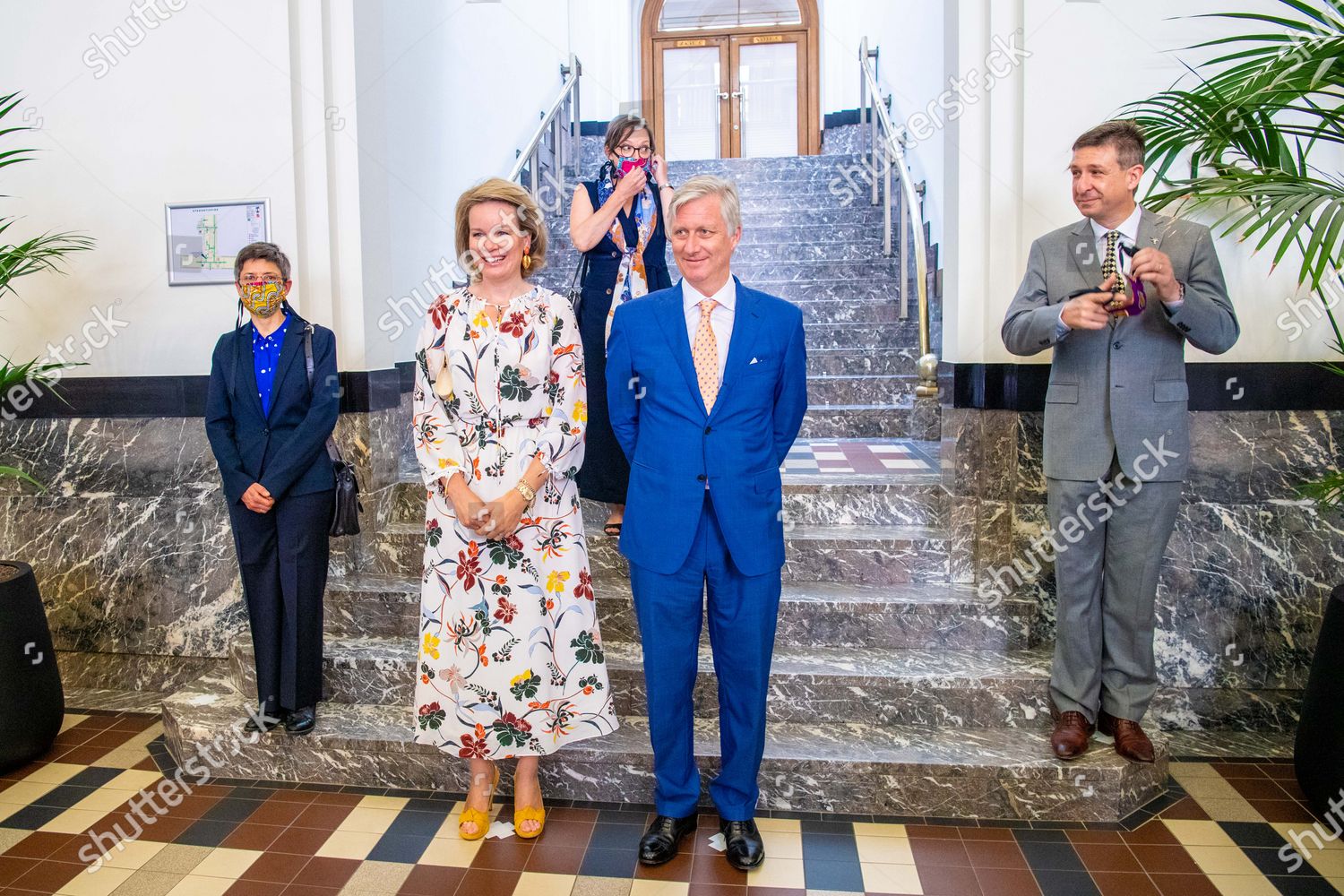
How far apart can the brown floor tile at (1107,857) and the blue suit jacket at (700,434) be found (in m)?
1.24

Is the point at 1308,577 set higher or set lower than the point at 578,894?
higher

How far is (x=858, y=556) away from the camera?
152 inches

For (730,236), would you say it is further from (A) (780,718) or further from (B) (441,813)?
(B) (441,813)

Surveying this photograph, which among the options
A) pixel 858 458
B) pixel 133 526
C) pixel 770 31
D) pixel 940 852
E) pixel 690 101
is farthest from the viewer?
pixel 690 101

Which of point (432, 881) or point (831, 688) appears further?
point (831, 688)

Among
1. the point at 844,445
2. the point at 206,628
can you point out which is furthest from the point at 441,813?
the point at 844,445

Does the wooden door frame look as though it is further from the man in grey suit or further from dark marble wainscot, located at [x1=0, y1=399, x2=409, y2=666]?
the man in grey suit

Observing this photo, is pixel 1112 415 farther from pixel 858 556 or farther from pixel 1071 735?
pixel 858 556

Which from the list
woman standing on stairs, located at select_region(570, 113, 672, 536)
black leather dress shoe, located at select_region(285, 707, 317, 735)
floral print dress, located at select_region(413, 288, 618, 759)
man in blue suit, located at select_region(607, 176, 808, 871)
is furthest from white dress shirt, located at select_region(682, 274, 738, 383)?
black leather dress shoe, located at select_region(285, 707, 317, 735)

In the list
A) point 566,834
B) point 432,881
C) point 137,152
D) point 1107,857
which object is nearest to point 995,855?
point 1107,857

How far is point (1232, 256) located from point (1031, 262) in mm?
1075

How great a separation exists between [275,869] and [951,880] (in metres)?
1.93

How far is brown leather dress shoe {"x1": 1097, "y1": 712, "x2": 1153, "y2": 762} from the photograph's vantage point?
2.99 metres

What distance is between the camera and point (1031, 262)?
10.2 ft
